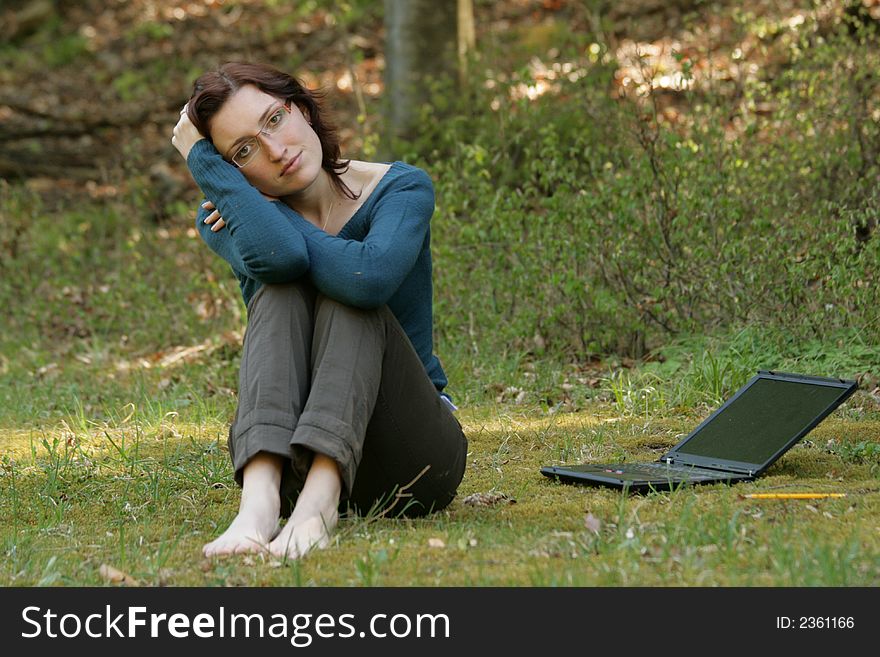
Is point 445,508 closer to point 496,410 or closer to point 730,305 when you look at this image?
point 496,410

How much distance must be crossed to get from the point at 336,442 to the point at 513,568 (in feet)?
1.89

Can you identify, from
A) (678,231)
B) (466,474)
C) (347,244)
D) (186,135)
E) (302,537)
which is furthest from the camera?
(678,231)

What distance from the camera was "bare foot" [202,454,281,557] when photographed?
2.91m

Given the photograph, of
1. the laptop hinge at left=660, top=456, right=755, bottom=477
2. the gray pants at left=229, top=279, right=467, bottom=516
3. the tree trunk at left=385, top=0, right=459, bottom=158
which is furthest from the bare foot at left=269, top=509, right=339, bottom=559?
the tree trunk at left=385, top=0, right=459, bottom=158

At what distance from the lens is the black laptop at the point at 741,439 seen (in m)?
3.63

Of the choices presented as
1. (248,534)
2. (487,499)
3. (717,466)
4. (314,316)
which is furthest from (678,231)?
(248,534)

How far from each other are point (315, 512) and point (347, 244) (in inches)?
29.4

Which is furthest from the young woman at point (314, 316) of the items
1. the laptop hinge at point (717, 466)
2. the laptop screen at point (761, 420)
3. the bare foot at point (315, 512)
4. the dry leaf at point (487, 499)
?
the laptop screen at point (761, 420)

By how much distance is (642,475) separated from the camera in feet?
11.9

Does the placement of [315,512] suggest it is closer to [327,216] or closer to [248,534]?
[248,534]

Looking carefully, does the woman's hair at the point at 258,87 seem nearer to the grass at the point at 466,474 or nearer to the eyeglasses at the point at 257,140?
the eyeglasses at the point at 257,140

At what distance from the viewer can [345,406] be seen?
9.81ft

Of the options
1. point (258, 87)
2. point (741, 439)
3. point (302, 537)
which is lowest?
point (302, 537)
